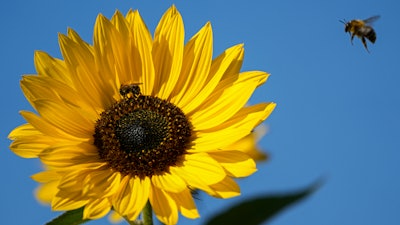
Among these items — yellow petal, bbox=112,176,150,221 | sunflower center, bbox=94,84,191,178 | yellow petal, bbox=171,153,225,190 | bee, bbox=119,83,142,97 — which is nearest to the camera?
yellow petal, bbox=112,176,150,221

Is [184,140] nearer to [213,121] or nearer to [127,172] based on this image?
[213,121]

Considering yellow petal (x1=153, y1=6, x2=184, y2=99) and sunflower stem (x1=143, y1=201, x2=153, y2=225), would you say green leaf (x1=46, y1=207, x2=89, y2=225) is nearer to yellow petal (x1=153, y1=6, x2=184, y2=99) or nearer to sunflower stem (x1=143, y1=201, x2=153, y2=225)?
sunflower stem (x1=143, y1=201, x2=153, y2=225)

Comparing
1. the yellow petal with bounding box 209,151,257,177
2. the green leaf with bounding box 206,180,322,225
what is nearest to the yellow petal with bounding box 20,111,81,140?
the yellow petal with bounding box 209,151,257,177

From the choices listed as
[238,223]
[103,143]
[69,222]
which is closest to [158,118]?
[103,143]

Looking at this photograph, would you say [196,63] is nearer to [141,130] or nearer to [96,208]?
[141,130]

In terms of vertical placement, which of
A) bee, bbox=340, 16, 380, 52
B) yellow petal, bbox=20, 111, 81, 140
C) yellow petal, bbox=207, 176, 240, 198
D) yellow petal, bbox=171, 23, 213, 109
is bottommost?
yellow petal, bbox=207, 176, 240, 198

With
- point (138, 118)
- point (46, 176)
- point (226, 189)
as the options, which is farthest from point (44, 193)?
point (226, 189)

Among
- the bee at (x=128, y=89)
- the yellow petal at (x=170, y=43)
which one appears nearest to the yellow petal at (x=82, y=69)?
the bee at (x=128, y=89)
